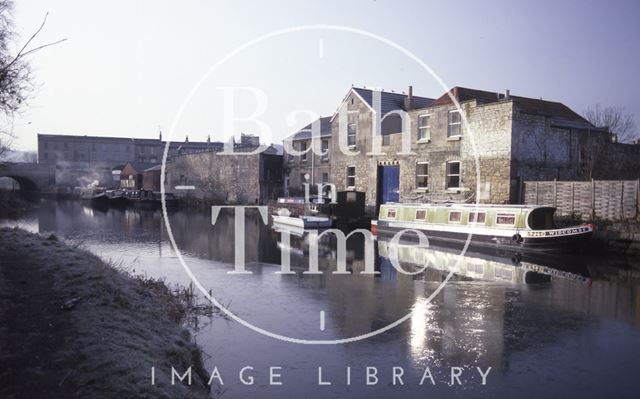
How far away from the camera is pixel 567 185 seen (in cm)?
2061

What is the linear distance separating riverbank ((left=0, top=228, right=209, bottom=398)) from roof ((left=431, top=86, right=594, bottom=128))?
22455mm

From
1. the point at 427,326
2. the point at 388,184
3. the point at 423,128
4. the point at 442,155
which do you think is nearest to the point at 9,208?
the point at 388,184

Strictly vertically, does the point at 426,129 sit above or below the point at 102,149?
below

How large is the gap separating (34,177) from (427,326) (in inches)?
2979

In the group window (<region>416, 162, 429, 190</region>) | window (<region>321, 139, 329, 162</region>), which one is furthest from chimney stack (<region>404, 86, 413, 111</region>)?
window (<region>321, 139, 329, 162</region>)

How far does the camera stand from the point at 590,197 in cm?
1973

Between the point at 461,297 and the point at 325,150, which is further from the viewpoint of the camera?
the point at 325,150

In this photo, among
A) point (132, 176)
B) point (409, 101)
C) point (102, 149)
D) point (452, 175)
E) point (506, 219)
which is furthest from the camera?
point (102, 149)

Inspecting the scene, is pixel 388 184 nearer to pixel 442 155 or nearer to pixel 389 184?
pixel 389 184

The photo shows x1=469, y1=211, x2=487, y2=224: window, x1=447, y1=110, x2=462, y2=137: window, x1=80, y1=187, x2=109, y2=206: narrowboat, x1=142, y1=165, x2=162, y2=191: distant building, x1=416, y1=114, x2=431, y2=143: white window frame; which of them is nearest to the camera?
x1=469, y1=211, x2=487, y2=224: window

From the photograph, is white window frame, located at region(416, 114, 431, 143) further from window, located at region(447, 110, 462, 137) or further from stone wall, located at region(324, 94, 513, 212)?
window, located at region(447, 110, 462, 137)

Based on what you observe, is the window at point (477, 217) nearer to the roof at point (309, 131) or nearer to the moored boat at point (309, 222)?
the moored boat at point (309, 222)

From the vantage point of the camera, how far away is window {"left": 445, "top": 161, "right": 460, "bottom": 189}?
26078mm

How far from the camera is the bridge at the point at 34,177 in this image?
68.8 m
